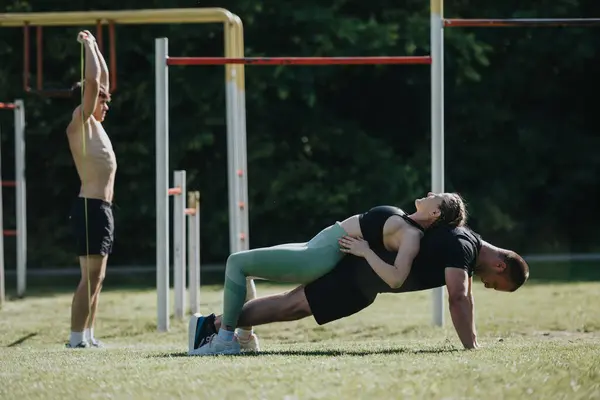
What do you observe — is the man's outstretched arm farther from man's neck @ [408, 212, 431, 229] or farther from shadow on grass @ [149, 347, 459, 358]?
man's neck @ [408, 212, 431, 229]

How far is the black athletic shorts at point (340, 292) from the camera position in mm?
7320

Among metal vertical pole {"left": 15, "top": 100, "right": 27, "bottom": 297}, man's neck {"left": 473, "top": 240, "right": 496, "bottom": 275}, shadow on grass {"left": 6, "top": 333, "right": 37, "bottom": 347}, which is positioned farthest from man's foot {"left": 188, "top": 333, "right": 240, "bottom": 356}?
metal vertical pole {"left": 15, "top": 100, "right": 27, "bottom": 297}

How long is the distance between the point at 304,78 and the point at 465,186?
11.6 feet

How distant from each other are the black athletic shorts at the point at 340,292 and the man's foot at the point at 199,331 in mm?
602

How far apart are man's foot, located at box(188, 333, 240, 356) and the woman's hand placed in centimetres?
83

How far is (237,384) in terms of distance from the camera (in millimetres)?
5723

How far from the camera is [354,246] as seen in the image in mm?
7277

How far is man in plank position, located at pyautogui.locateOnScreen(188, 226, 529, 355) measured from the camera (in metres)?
7.12

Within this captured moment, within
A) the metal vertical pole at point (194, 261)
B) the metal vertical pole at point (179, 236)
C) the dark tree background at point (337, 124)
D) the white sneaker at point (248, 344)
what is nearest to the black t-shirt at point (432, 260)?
the white sneaker at point (248, 344)

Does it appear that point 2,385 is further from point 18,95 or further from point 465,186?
point 465,186

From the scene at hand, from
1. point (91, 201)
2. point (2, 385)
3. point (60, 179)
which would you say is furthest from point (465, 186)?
point (2, 385)

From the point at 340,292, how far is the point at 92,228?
7.71 feet

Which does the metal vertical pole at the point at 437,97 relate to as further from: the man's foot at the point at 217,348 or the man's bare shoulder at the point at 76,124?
the man's foot at the point at 217,348

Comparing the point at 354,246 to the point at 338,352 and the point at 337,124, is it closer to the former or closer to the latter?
the point at 338,352
